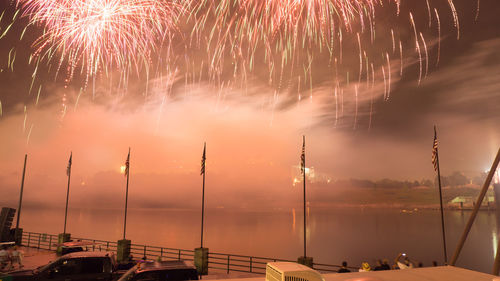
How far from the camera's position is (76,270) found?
37.7 ft

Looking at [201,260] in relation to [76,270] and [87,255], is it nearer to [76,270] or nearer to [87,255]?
[87,255]

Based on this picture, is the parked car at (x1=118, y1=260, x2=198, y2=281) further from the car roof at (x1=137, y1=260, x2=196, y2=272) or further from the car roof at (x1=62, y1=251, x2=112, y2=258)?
the car roof at (x1=62, y1=251, x2=112, y2=258)

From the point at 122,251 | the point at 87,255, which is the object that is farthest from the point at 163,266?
the point at 122,251

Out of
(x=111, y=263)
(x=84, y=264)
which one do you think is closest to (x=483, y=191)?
(x=111, y=263)

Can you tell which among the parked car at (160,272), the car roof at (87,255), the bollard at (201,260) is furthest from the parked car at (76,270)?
the bollard at (201,260)

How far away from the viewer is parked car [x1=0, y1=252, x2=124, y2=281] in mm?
11250

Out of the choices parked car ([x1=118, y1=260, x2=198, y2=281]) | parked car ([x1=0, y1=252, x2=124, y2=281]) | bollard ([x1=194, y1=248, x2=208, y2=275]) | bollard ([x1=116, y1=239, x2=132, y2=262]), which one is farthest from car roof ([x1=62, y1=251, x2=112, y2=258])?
bollard ([x1=116, y1=239, x2=132, y2=262])

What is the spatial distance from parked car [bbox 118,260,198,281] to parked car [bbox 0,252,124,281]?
2.03 m

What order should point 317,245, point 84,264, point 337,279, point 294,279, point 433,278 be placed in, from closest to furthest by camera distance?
point 294,279 → point 337,279 → point 433,278 → point 84,264 → point 317,245

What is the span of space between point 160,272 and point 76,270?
11.2 feet

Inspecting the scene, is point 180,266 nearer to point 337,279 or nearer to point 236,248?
point 337,279

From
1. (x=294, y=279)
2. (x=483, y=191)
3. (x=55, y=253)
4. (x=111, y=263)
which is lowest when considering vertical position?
(x=55, y=253)

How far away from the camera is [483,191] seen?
12680 mm

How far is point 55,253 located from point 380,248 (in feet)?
347
